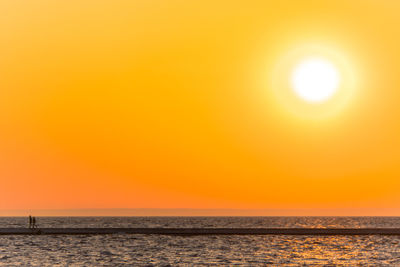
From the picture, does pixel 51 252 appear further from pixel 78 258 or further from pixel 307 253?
pixel 307 253

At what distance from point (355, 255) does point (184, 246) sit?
2394 cm

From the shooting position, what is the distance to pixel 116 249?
9150 cm

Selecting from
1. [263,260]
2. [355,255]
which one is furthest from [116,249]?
[355,255]

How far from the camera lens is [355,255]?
3243 inches

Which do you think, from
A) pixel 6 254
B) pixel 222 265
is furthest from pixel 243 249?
pixel 6 254

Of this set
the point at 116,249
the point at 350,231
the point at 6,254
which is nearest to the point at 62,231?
the point at 116,249

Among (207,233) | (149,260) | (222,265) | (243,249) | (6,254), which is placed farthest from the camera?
(207,233)

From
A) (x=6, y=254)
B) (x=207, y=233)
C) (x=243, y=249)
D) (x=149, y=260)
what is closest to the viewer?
(x=149, y=260)

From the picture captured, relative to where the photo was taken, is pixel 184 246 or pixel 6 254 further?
pixel 184 246

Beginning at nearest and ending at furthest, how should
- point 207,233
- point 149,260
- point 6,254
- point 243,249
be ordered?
point 149,260, point 6,254, point 243,249, point 207,233

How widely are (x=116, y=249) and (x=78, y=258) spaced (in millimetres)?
15071

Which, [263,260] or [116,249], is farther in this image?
[116,249]

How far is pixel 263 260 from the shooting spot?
75250 mm

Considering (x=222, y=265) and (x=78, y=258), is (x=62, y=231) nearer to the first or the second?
(x=78, y=258)
